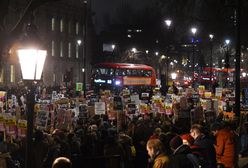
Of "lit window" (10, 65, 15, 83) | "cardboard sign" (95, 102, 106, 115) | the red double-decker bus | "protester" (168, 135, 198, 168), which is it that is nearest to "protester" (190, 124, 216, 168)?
"protester" (168, 135, 198, 168)

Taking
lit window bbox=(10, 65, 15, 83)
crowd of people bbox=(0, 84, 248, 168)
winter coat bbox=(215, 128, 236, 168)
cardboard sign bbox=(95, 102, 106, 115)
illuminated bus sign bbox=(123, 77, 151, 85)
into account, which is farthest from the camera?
lit window bbox=(10, 65, 15, 83)

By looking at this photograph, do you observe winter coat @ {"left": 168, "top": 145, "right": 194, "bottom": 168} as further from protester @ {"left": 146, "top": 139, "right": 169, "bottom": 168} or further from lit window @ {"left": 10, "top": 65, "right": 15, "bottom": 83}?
lit window @ {"left": 10, "top": 65, "right": 15, "bottom": 83}

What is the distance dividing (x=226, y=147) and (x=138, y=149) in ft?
12.1

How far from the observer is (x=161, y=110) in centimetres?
2247

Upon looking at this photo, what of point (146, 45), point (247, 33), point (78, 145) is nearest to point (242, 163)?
point (78, 145)

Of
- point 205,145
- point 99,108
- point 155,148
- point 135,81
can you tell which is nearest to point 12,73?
point 135,81

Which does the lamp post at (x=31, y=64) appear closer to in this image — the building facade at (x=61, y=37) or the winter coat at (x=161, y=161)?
the winter coat at (x=161, y=161)

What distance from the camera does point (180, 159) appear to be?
7566 mm

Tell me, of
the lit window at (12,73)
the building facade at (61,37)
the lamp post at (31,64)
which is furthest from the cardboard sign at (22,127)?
the building facade at (61,37)

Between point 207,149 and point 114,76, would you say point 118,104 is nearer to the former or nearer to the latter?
point 207,149

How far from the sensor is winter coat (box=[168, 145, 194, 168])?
7402mm

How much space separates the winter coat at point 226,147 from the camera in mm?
10750

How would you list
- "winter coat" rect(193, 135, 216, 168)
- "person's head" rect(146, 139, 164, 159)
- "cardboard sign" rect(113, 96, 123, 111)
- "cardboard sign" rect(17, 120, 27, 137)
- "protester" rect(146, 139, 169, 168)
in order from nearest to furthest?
1. "protester" rect(146, 139, 169, 168)
2. "person's head" rect(146, 139, 164, 159)
3. "winter coat" rect(193, 135, 216, 168)
4. "cardboard sign" rect(17, 120, 27, 137)
5. "cardboard sign" rect(113, 96, 123, 111)

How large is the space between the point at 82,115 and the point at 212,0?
8.90 meters
